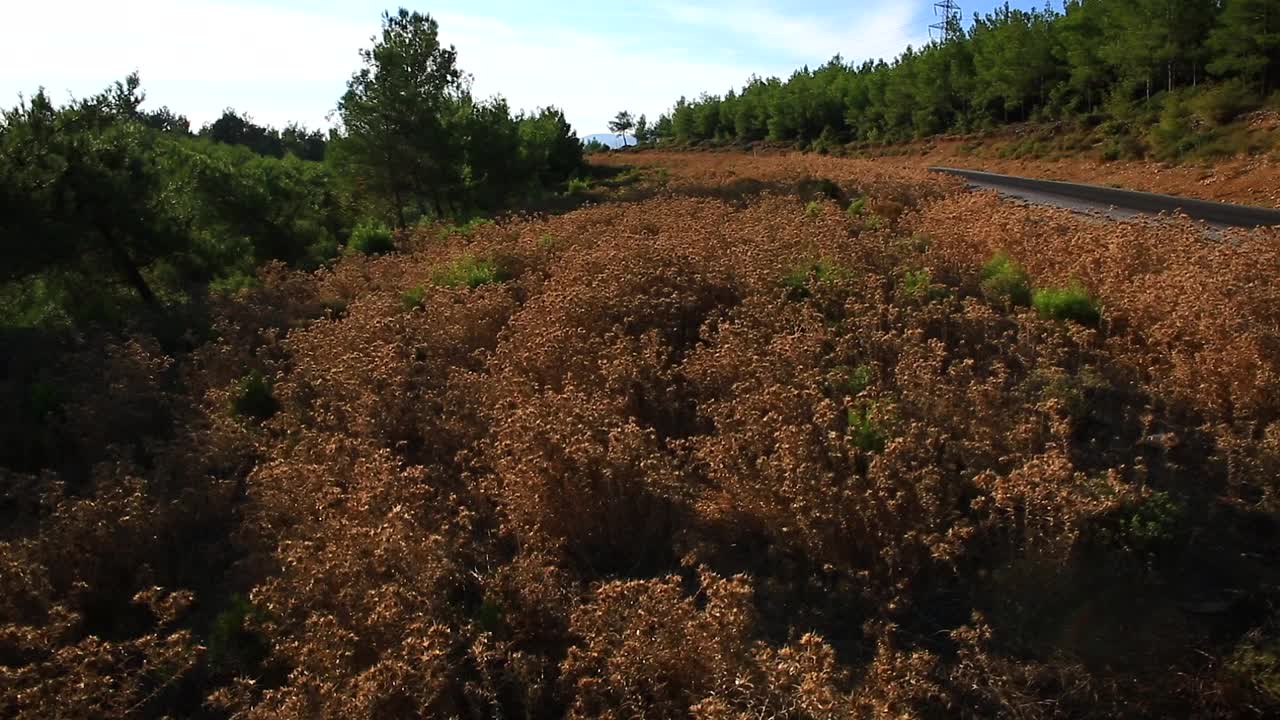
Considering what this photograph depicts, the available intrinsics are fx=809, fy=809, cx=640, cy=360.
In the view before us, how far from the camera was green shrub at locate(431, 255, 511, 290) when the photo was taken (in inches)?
401

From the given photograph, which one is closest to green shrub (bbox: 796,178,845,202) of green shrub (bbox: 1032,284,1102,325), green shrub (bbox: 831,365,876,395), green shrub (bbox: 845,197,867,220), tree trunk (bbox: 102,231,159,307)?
green shrub (bbox: 845,197,867,220)

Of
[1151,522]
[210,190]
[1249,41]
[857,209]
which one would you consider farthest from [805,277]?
[1249,41]

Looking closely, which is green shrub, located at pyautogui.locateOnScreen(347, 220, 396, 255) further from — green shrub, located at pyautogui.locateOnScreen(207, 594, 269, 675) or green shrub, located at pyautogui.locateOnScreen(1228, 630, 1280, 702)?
green shrub, located at pyautogui.locateOnScreen(1228, 630, 1280, 702)

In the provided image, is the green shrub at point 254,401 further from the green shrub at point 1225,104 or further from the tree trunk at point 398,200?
the green shrub at point 1225,104

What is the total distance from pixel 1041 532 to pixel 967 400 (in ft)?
4.47

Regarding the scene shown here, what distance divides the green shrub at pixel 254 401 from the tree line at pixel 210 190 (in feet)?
17.9

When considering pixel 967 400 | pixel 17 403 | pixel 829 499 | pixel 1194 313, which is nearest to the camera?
pixel 829 499

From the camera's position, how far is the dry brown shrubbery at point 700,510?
145 inches

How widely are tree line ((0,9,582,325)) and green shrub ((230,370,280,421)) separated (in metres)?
5.46

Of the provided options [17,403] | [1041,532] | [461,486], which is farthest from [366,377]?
[1041,532]

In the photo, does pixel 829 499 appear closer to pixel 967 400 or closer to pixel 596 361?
pixel 967 400

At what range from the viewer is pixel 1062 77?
41.4 m

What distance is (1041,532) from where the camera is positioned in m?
4.17

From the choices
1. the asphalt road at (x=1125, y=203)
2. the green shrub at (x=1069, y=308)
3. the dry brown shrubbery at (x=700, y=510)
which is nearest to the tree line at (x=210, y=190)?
the dry brown shrubbery at (x=700, y=510)
